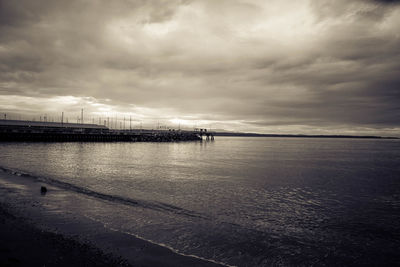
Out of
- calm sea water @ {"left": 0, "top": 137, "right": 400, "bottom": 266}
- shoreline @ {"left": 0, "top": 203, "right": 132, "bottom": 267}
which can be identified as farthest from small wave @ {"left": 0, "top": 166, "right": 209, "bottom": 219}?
shoreline @ {"left": 0, "top": 203, "right": 132, "bottom": 267}

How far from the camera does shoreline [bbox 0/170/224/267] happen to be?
829 centimetres

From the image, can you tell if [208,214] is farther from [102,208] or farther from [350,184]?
[350,184]

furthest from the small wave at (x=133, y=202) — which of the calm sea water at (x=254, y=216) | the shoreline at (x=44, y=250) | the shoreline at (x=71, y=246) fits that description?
the shoreline at (x=44, y=250)

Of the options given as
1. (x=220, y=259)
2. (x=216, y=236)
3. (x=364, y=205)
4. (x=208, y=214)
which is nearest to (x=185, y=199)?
(x=208, y=214)

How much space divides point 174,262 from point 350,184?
980 inches

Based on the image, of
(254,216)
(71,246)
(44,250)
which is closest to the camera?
(44,250)

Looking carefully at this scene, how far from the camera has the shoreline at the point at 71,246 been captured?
8289 millimetres

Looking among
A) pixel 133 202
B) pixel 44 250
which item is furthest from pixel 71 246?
pixel 133 202

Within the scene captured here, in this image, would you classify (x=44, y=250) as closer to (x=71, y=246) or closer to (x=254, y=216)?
(x=71, y=246)

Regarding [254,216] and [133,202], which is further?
[133,202]

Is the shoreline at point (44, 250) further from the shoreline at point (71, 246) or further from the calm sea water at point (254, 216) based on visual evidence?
the calm sea water at point (254, 216)

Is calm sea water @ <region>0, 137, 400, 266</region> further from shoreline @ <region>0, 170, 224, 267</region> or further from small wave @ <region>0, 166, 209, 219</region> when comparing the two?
shoreline @ <region>0, 170, 224, 267</region>

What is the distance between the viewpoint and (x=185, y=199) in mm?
18266

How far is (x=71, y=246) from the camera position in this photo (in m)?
9.30
